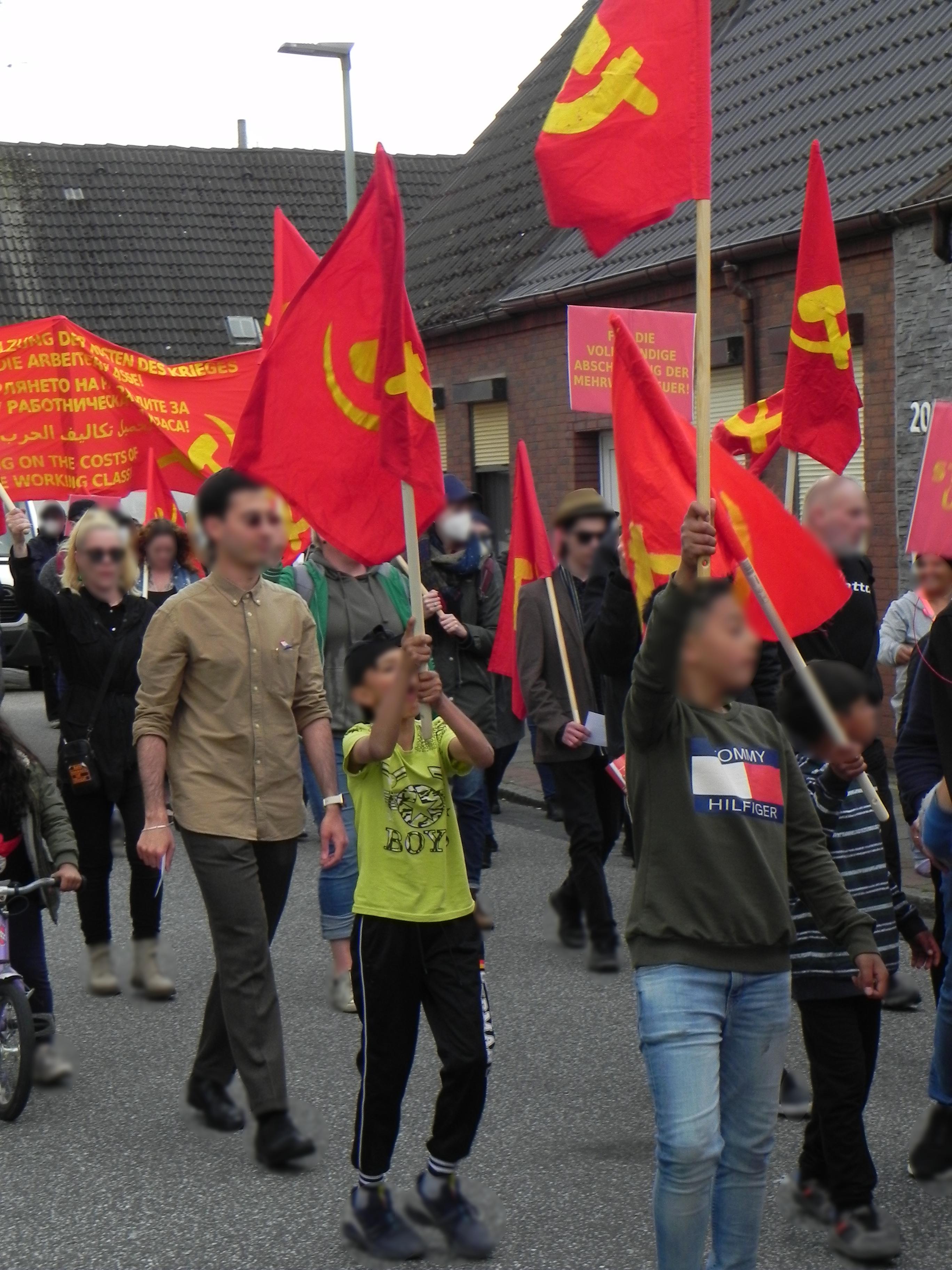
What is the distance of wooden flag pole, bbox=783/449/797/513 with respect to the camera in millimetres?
5078

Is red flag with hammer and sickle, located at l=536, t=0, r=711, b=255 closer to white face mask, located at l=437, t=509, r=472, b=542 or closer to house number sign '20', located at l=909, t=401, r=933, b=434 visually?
white face mask, located at l=437, t=509, r=472, b=542

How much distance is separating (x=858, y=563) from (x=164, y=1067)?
2890mm

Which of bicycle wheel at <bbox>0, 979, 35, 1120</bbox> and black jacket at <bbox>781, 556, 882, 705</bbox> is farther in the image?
black jacket at <bbox>781, 556, 882, 705</bbox>

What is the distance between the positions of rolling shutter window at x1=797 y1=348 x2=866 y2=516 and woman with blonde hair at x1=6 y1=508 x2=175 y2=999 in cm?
600

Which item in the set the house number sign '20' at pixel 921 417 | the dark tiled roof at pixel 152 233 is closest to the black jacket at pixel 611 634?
the house number sign '20' at pixel 921 417

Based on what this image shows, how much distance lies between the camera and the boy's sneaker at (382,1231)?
A: 4.16 metres

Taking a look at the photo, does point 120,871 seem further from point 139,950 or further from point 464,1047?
point 464,1047

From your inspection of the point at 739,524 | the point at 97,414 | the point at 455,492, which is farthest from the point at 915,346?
the point at 739,524

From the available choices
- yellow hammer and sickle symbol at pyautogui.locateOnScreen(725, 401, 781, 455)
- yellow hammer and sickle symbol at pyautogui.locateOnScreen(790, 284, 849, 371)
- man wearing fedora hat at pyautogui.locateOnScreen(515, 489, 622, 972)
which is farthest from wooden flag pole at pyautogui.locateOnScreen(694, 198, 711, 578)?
yellow hammer and sickle symbol at pyautogui.locateOnScreen(725, 401, 781, 455)

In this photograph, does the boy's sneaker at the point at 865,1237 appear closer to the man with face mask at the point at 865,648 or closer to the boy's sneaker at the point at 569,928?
the man with face mask at the point at 865,648

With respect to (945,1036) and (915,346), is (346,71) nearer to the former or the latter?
(915,346)

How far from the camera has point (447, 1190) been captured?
4.24 meters

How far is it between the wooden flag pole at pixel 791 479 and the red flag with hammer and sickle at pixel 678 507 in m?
0.33

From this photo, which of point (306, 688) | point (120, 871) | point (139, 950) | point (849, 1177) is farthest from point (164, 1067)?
point (120, 871)
